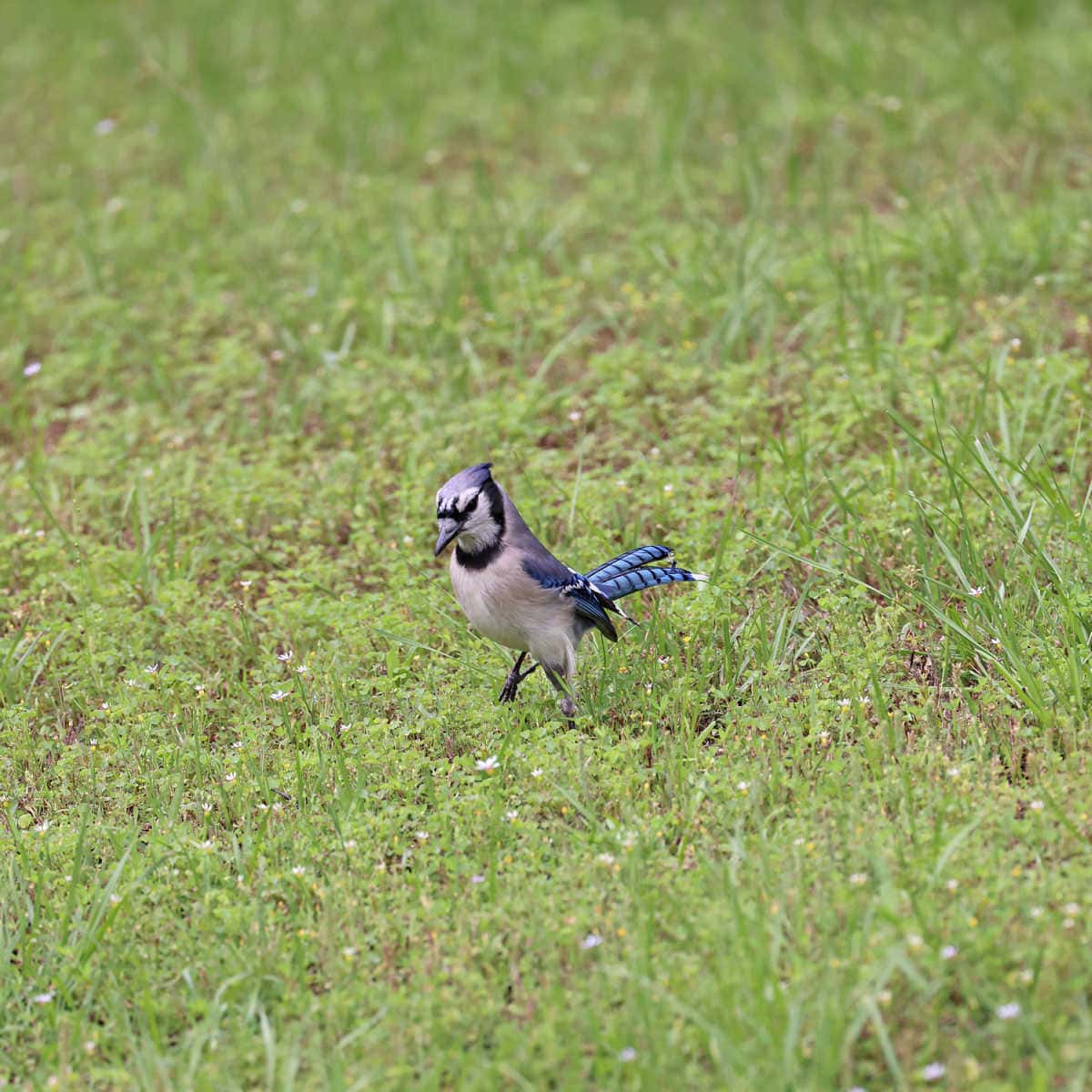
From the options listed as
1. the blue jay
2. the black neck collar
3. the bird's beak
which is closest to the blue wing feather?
the blue jay

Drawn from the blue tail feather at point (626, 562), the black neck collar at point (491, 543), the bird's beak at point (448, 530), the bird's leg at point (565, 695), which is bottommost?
the bird's leg at point (565, 695)

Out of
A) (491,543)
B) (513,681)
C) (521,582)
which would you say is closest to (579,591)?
(521,582)

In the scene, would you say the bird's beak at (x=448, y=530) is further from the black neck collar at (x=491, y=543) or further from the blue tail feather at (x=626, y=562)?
the blue tail feather at (x=626, y=562)

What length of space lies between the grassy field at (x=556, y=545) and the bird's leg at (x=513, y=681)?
0.11 meters

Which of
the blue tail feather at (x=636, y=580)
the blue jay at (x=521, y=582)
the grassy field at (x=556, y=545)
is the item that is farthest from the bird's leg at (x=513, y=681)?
the blue tail feather at (x=636, y=580)

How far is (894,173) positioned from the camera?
9328 millimetres

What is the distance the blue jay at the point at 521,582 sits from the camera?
5.32 meters

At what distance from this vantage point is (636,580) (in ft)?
18.5

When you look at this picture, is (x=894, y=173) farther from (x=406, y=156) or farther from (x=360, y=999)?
(x=360, y=999)

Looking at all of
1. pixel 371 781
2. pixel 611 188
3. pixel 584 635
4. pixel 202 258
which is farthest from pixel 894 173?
pixel 371 781

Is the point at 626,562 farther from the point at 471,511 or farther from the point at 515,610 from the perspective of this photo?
the point at 471,511

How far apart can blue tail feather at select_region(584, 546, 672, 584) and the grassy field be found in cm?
24

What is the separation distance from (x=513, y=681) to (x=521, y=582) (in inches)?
19.1

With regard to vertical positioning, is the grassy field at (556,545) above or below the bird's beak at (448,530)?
below
